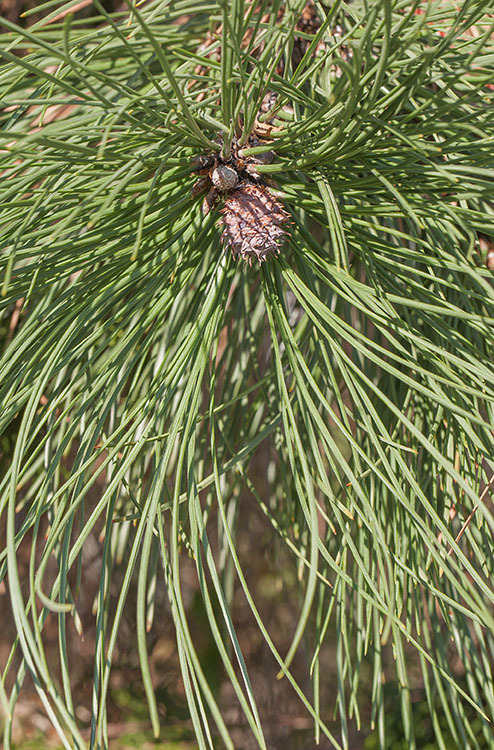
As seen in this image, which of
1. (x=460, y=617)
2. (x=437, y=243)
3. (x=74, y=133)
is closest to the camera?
(x=74, y=133)

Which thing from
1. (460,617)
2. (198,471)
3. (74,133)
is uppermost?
(74,133)

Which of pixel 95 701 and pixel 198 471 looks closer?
pixel 95 701

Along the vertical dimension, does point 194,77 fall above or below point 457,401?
above

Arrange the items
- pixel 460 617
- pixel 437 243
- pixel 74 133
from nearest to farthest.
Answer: pixel 74 133
pixel 437 243
pixel 460 617

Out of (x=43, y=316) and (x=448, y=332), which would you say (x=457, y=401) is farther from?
(x=43, y=316)

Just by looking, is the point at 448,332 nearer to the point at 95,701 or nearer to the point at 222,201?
the point at 222,201

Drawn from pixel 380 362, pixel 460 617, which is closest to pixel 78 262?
pixel 380 362
